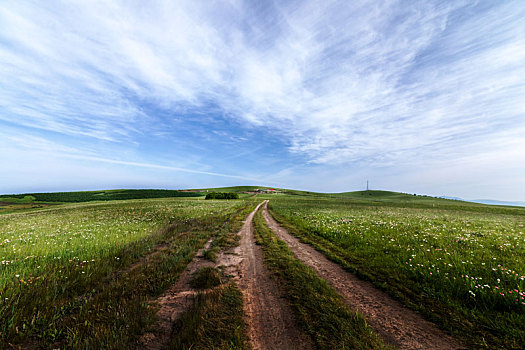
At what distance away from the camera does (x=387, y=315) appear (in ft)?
16.5

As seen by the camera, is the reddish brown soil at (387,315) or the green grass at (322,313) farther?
the reddish brown soil at (387,315)

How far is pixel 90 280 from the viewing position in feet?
22.1

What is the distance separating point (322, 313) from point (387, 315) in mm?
1821

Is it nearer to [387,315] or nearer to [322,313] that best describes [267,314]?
[322,313]

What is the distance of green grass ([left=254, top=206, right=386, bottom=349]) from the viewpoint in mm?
4008

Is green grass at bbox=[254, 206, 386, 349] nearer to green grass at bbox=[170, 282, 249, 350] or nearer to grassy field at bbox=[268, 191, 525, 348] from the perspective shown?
green grass at bbox=[170, 282, 249, 350]

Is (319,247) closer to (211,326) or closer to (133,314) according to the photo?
(211,326)

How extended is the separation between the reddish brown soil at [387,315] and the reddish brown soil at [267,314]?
1990mm

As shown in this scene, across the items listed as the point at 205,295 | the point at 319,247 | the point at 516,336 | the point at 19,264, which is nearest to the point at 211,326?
the point at 205,295

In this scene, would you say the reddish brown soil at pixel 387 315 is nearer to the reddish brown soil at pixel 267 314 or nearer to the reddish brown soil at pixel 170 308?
the reddish brown soil at pixel 267 314

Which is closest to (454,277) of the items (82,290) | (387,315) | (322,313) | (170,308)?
(387,315)

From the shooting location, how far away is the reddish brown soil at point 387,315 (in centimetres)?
414

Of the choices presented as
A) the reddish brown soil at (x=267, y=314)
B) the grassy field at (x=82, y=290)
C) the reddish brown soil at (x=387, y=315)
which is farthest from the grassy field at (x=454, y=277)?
the grassy field at (x=82, y=290)

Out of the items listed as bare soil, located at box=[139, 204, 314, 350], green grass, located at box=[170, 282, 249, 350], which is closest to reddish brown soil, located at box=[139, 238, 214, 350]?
bare soil, located at box=[139, 204, 314, 350]
